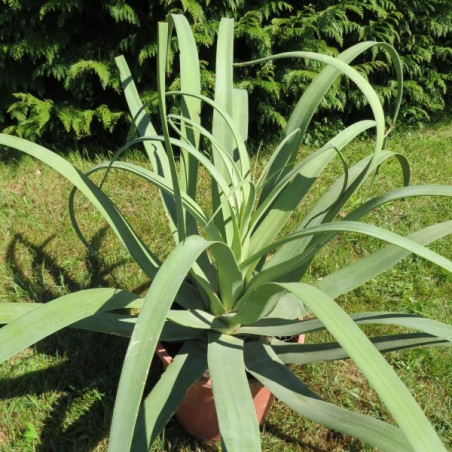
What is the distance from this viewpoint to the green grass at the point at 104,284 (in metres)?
1.49

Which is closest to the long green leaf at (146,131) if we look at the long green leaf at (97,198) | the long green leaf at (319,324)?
the long green leaf at (97,198)

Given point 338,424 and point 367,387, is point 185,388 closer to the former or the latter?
point 338,424

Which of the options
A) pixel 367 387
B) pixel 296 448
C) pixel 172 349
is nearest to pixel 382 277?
pixel 367 387

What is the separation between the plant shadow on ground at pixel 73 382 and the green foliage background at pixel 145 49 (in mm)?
998

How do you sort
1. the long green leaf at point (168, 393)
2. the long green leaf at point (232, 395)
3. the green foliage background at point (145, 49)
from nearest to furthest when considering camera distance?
the long green leaf at point (232, 395) → the long green leaf at point (168, 393) → the green foliage background at point (145, 49)

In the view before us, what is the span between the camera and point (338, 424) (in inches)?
40.8

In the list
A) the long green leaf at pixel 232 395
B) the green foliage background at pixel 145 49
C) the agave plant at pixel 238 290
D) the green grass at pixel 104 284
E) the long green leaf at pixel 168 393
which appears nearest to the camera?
the agave plant at pixel 238 290

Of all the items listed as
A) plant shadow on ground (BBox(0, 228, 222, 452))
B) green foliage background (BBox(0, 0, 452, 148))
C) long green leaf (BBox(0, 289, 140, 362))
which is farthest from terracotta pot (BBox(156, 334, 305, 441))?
green foliage background (BBox(0, 0, 452, 148))

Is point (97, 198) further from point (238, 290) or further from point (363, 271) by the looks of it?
point (363, 271)

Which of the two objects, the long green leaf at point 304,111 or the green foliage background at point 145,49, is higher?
the green foliage background at point 145,49

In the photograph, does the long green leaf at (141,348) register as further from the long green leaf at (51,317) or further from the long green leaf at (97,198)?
the long green leaf at (97,198)

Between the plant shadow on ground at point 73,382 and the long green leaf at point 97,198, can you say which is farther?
the plant shadow on ground at point 73,382

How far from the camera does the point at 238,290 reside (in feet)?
4.14

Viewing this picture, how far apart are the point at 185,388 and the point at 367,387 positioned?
0.73 metres
